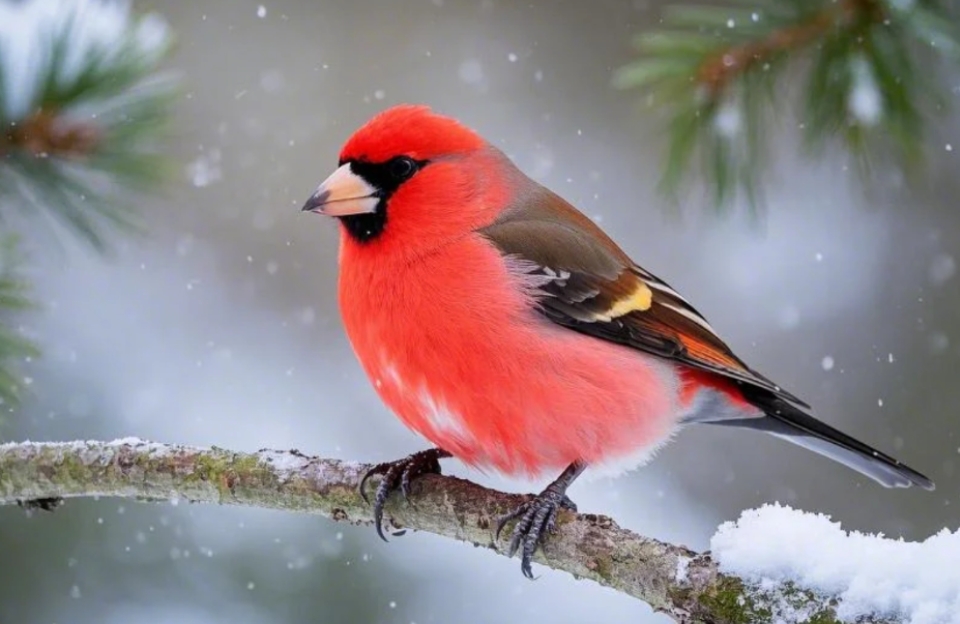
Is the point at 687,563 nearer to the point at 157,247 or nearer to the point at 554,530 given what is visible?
the point at 554,530

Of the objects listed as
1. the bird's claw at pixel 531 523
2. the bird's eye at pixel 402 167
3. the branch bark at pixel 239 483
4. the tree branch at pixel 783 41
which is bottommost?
the bird's claw at pixel 531 523

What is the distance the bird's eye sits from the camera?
3393 millimetres

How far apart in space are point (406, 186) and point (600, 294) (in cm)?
60

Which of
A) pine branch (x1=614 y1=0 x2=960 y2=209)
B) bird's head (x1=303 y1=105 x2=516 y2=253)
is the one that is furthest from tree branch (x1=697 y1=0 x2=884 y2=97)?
bird's head (x1=303 y1=105 x2=516 y2=253)

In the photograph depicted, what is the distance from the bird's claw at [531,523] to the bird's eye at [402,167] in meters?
1.01

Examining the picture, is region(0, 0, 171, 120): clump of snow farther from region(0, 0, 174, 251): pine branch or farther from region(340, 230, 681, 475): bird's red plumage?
region(340, 230, 681, 475): bird's red plumage

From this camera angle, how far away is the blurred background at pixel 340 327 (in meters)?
3.72

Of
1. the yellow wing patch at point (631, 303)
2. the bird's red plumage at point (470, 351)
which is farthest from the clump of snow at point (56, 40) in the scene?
the yellow wing patch at point (631, 303)

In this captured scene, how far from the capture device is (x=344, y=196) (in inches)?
129

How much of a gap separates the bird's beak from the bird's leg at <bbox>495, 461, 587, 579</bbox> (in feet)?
3.02

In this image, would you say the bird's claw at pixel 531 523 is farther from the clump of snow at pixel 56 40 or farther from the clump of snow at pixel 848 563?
the clump of snow at pixel 56 40

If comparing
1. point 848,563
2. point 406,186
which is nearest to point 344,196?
point 406,186

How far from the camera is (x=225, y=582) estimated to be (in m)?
3.65

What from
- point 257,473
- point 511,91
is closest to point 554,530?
point 257,473
